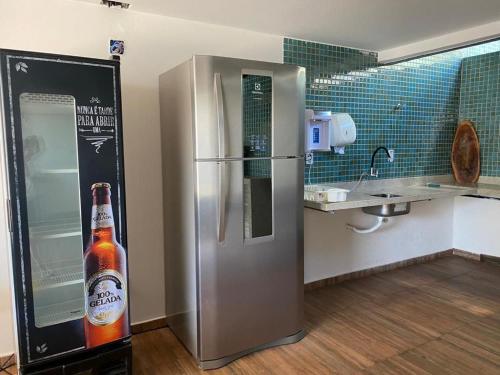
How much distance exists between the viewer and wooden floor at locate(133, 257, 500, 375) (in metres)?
2.37

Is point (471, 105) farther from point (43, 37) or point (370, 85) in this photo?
point (43, 37)

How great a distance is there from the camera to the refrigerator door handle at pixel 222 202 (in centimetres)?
224

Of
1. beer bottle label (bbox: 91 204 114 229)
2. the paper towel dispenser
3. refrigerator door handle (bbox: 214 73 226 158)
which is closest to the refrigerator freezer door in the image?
refrigerator door handle (bbox: 214 73 226 158)

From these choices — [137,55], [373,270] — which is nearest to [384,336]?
[373,270]

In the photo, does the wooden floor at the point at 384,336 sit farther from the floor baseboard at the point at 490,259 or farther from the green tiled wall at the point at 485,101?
the green tiled wall at the point at 485,101

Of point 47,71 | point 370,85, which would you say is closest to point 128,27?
point 47,71

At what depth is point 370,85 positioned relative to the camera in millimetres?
3740

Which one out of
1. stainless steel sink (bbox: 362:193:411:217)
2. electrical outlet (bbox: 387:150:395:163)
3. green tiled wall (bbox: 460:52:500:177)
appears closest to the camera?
stainless steel sink (bbox: 362:193:411:217)

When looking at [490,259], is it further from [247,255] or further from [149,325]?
[149,325]

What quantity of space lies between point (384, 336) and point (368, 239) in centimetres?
134

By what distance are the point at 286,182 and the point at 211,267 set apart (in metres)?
0.69

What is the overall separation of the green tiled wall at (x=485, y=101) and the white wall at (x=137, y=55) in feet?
9.08

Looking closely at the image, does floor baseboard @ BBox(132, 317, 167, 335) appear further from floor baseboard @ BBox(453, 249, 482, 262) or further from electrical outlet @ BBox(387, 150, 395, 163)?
floor baseboard @ BBox(453, 249, 482, 262)

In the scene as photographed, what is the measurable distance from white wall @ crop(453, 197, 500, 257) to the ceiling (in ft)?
6.80
